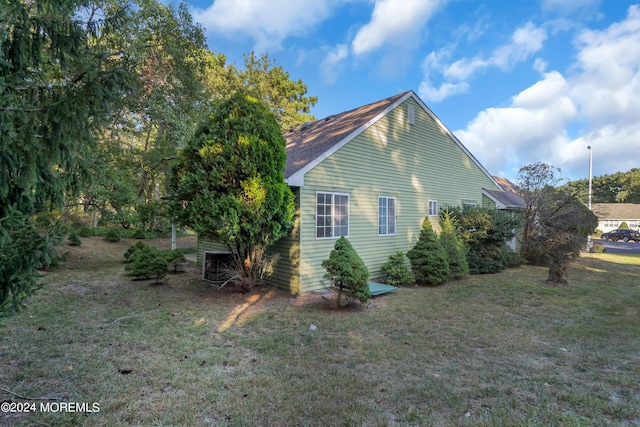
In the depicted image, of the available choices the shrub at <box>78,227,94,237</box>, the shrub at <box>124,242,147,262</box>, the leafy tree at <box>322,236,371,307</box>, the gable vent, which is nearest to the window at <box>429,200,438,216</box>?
the gable vent

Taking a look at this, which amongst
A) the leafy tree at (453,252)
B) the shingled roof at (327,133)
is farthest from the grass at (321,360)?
the shingled roof at (327,133)

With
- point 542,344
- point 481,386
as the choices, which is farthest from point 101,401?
point 542,344

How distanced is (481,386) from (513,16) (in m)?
12.8

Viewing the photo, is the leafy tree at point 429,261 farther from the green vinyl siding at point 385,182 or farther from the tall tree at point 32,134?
the tall tree at point 32,134

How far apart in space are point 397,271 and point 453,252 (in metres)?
2.17

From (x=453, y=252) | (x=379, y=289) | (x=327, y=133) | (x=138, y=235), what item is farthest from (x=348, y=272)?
(x=138, y=235)

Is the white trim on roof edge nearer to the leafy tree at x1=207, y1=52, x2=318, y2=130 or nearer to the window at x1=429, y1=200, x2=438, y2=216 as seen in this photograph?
the window at x1=429, y1=200, x2=438, y2=216

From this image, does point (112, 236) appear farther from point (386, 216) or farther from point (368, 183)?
point (386, 216)

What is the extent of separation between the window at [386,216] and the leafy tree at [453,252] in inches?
70.6

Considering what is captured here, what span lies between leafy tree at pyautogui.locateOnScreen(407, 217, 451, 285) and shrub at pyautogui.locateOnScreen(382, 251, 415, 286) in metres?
0.24

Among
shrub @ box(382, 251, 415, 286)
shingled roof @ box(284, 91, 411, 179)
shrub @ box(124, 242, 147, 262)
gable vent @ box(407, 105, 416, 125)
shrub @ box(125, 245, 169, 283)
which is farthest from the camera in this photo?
shrub @ box(124, 242, 147, 262)

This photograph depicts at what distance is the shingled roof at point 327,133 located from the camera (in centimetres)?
838

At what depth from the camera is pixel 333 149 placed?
8391 mm

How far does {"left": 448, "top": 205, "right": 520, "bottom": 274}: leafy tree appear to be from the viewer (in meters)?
11.3
